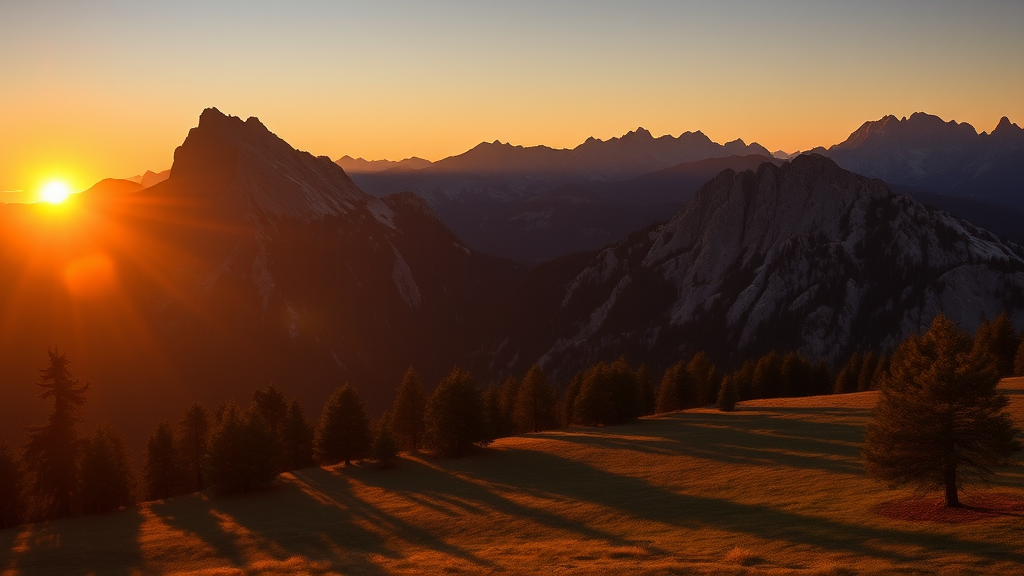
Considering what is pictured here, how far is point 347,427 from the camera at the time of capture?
86000mm

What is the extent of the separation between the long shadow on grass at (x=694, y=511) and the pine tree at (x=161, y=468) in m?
35.5

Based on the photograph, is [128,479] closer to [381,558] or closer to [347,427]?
[347,427]

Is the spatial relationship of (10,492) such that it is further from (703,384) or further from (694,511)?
(703,384)

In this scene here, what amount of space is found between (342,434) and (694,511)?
1897 inches

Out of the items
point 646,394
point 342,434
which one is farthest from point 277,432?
point 646,394

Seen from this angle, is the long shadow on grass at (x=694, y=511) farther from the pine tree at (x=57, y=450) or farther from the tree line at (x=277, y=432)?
the pine tree at (x=57, y=450)

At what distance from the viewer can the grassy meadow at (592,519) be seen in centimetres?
3741

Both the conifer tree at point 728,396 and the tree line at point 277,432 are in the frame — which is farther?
the conifer tree at point 728,396

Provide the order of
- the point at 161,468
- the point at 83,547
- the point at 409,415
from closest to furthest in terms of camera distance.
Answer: the point at 83,547 < the point at 161,468 < the point at 409,415

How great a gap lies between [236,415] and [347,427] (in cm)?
1260

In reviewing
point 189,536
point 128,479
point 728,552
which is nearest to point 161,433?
point 128,479

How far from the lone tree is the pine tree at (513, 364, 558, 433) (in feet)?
217

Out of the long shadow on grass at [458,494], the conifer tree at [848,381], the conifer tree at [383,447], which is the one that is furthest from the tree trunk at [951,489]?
the conifer tree at [848,381]

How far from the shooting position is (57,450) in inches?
2963
